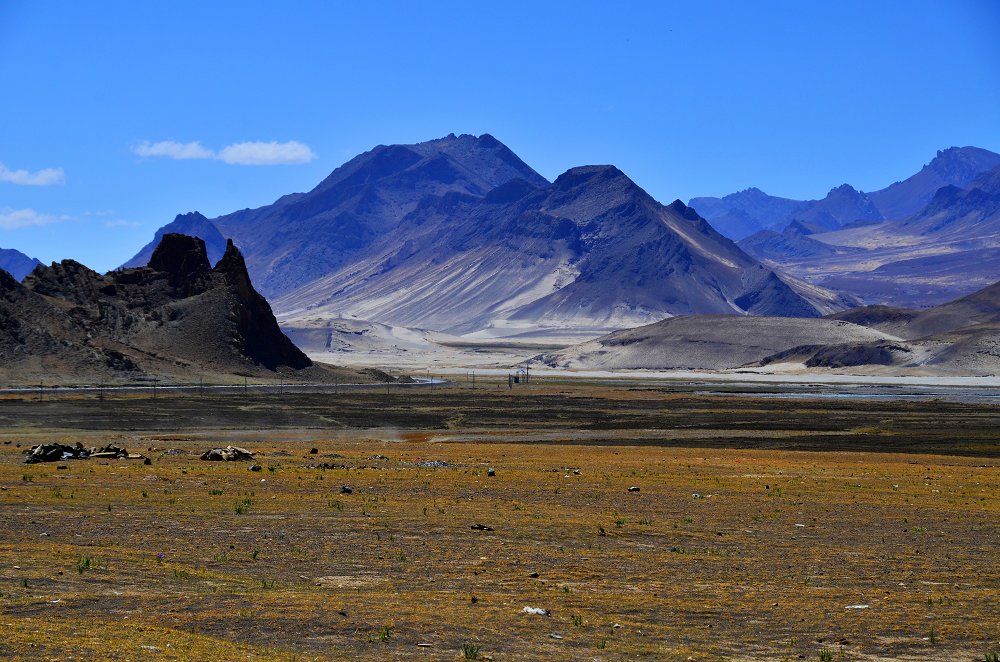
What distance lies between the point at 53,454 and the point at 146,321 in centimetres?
10117

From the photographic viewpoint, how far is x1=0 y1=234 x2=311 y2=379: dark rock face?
11562 centimetres

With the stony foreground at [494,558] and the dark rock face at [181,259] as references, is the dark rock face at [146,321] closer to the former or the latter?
the dark rock face at [181,259]

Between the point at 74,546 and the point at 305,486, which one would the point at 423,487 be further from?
Answer: the point at 74,546

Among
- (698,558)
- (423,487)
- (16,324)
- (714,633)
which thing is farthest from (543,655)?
(16,324)

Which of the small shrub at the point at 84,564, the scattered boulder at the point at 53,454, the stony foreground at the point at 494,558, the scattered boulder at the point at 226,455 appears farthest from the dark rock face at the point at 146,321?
the small shrub at the point at 84,564

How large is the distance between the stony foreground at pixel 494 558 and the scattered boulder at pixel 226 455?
715mm

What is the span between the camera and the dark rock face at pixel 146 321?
379 ft

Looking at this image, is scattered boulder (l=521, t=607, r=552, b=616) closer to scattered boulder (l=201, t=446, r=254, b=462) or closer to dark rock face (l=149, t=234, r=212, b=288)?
scattered boulder (l=201, t=446, r=254, b=462)

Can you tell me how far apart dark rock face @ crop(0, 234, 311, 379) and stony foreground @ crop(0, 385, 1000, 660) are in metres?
77.7

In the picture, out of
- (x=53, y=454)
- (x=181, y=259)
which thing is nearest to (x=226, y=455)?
(x=53, y=454)

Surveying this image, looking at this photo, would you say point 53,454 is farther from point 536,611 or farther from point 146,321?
point 146,321

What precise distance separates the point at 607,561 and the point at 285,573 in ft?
18.5

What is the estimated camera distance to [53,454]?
35.7m

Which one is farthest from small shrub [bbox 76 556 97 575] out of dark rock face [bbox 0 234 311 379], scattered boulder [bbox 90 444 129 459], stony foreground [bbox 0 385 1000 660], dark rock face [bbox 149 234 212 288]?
dark rock face [bbox 149 234 212 288]
